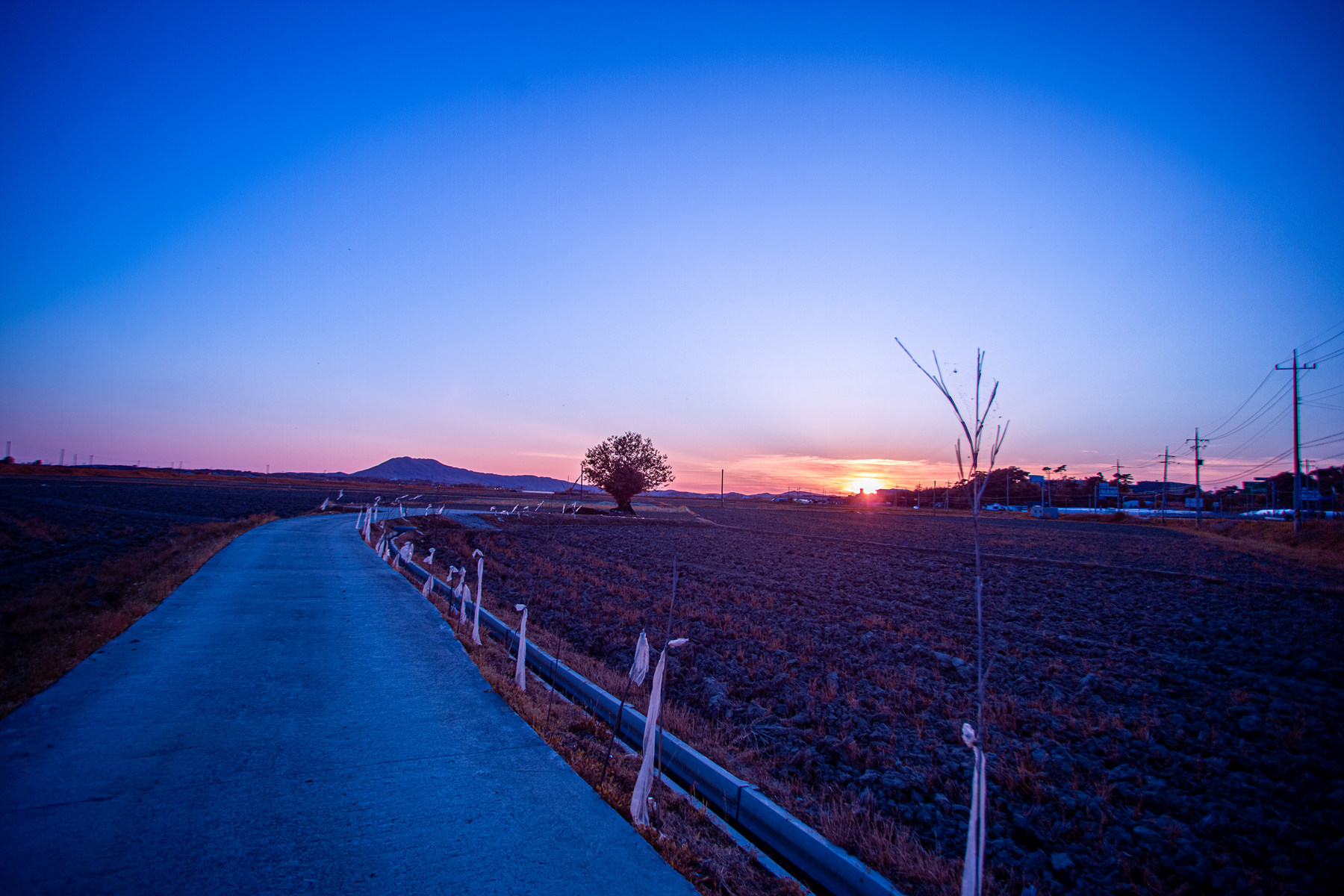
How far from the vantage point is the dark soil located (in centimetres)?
406

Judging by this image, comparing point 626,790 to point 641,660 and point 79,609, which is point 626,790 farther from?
point 79,609

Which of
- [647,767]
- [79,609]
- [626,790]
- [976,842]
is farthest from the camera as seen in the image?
[79,609]

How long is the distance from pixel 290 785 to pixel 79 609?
10730 mm

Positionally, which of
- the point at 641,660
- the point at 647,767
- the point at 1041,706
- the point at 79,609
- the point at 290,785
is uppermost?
the point at 641,660

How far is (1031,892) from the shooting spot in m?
3.52

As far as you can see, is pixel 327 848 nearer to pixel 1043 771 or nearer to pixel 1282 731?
pixel 1043 771

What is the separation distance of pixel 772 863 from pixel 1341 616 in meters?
13.8

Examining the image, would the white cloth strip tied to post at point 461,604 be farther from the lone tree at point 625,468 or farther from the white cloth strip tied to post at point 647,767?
the lone tree at point 625,468

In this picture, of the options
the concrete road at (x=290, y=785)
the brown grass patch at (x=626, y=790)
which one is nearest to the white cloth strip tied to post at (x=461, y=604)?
the brown grass patch at (x=626, y=790)

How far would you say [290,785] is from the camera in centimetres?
414

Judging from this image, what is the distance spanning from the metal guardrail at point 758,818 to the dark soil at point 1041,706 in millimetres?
243

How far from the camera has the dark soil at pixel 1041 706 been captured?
4.06 meters

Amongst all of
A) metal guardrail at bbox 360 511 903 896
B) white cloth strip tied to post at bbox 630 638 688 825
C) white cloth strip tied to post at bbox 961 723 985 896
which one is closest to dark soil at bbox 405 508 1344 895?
metal guardrail at bbox 360 511 903 896

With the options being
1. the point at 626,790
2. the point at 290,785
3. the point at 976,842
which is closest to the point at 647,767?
the point at 626,790
